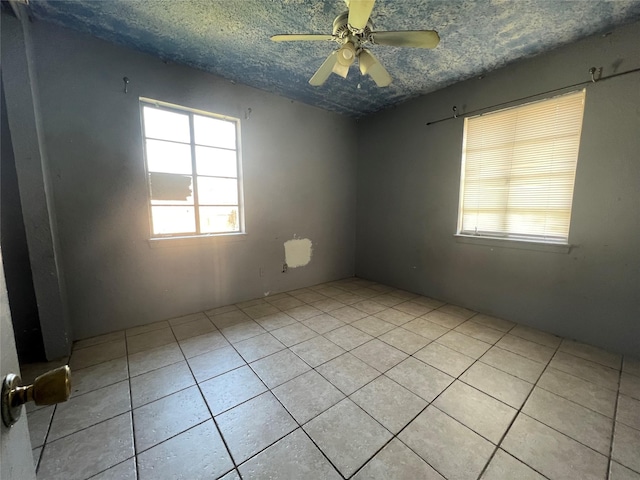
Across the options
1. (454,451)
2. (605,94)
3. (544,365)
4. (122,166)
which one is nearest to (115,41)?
(122,166)

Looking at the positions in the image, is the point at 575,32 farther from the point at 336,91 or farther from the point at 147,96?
the point at 147,96

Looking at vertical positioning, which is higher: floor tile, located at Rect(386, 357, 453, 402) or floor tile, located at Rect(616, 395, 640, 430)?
floor tile, located at Rect(386, 357, 453, 402)

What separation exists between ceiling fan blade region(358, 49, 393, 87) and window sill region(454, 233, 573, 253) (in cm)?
208

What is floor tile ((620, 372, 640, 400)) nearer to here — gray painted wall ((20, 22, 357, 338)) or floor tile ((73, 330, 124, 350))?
gray painted wall ((20, 22, 357, 338))

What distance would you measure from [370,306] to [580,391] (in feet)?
6.33

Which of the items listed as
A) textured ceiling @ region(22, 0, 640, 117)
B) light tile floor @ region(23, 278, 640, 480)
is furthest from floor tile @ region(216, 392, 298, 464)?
textured ceiling @ region(22, 0, 640, 117)

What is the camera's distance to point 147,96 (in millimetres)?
2568

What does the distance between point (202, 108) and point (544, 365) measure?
4171mm

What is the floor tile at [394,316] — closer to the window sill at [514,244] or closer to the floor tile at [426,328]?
the floor tile at [426,328]

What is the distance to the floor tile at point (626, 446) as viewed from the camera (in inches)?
51.1

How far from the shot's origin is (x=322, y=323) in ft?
9.21

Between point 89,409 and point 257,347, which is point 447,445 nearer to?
point 257,347

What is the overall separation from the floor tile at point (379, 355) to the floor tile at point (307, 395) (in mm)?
443

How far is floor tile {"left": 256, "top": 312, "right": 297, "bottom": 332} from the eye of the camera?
2.73m
